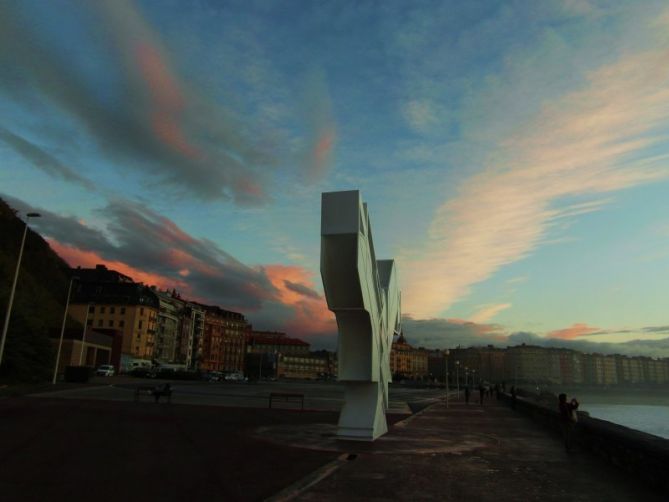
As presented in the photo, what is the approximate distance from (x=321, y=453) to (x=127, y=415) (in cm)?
1127

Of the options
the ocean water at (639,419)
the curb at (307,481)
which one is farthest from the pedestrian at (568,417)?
the ocean water at (639,419)

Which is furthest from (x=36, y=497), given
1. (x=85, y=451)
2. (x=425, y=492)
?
(x=425, y=492)

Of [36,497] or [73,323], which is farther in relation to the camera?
[73,323]

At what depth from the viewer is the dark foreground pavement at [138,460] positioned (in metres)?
7.91

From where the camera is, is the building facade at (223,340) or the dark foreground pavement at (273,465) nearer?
the dark foreground pavement at (273,465)

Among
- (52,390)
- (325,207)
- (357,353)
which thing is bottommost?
(52,390)

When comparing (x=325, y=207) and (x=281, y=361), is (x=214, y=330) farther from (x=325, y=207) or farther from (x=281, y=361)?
(x=325, y=207)

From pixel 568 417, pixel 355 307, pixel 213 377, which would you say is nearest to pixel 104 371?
pixel 213 377

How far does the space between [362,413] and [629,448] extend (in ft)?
25.1

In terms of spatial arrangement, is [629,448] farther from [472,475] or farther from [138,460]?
[138,460]

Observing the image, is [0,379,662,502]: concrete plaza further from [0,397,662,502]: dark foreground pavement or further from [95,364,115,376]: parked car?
[95,364,115,376]: parked car

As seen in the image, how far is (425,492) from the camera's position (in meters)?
8.49

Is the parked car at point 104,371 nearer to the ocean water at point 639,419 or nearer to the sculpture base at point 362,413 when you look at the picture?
the ocean water at point 639,419

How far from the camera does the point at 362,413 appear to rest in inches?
635
